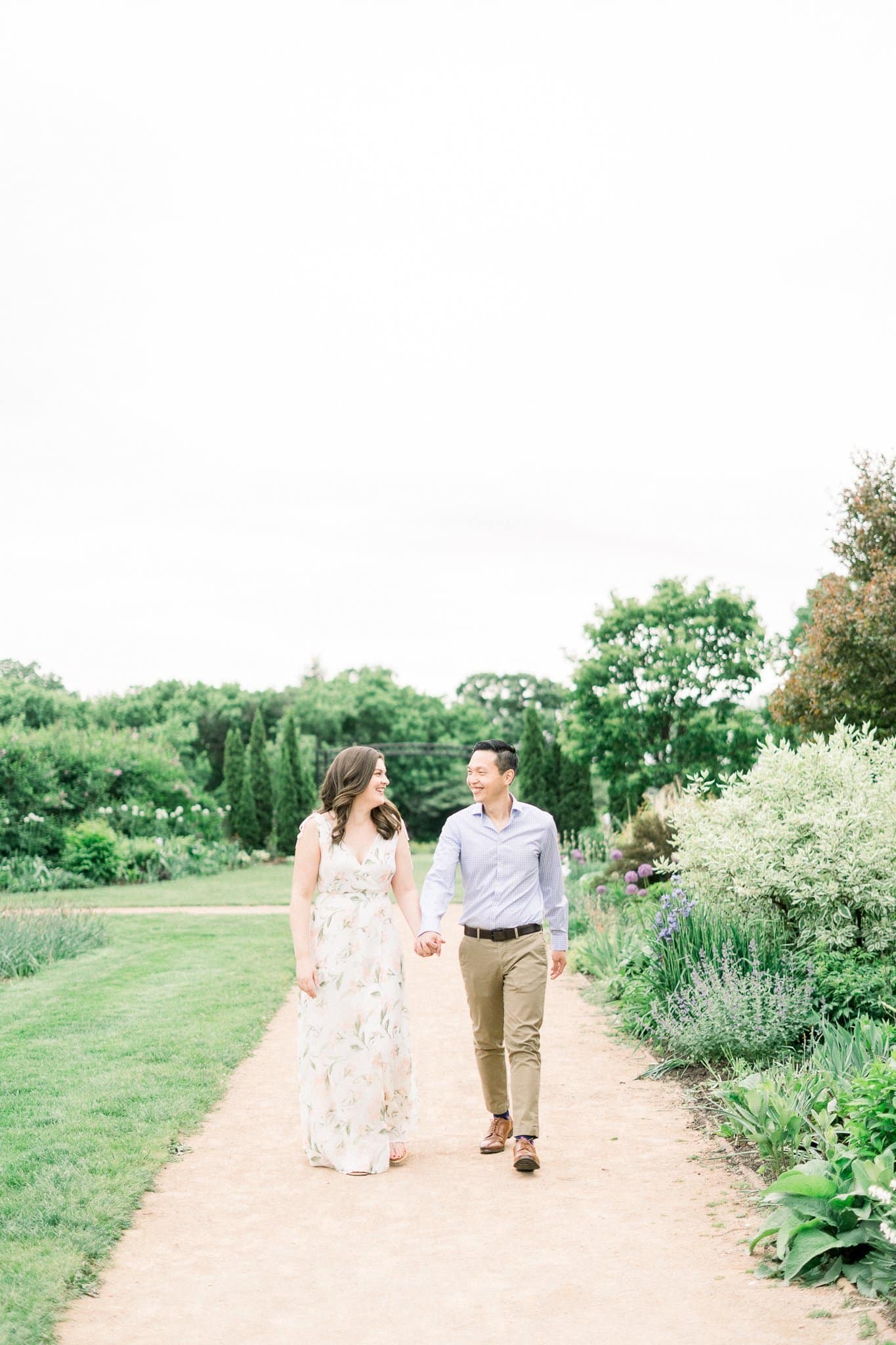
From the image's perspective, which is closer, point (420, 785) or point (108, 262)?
point (108, 262)

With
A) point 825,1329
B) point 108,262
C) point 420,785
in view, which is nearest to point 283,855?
point 420,785

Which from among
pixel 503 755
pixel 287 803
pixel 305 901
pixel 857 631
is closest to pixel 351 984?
pixel 305 901

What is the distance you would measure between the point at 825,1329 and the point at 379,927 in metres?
2.42

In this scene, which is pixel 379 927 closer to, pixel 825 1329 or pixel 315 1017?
pixel 315 1017

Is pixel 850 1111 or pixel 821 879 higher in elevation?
pixel 821 879

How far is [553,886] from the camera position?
17.7 ft

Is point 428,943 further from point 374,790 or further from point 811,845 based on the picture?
point 811,845

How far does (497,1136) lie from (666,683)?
24.3m

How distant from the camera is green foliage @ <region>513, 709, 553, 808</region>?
3331 cm

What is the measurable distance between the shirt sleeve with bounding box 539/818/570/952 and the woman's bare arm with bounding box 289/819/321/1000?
39.2 inches

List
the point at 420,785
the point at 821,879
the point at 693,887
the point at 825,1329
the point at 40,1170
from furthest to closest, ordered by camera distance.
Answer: the point at 420,785
the point at 693,887
the point at 821,879
the point at 40,1170
the point at 825,1329

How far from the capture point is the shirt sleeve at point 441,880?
5.07 meters

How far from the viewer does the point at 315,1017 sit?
521 cm

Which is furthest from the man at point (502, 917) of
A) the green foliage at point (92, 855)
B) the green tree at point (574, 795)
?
the green tree at point (574, 795)
